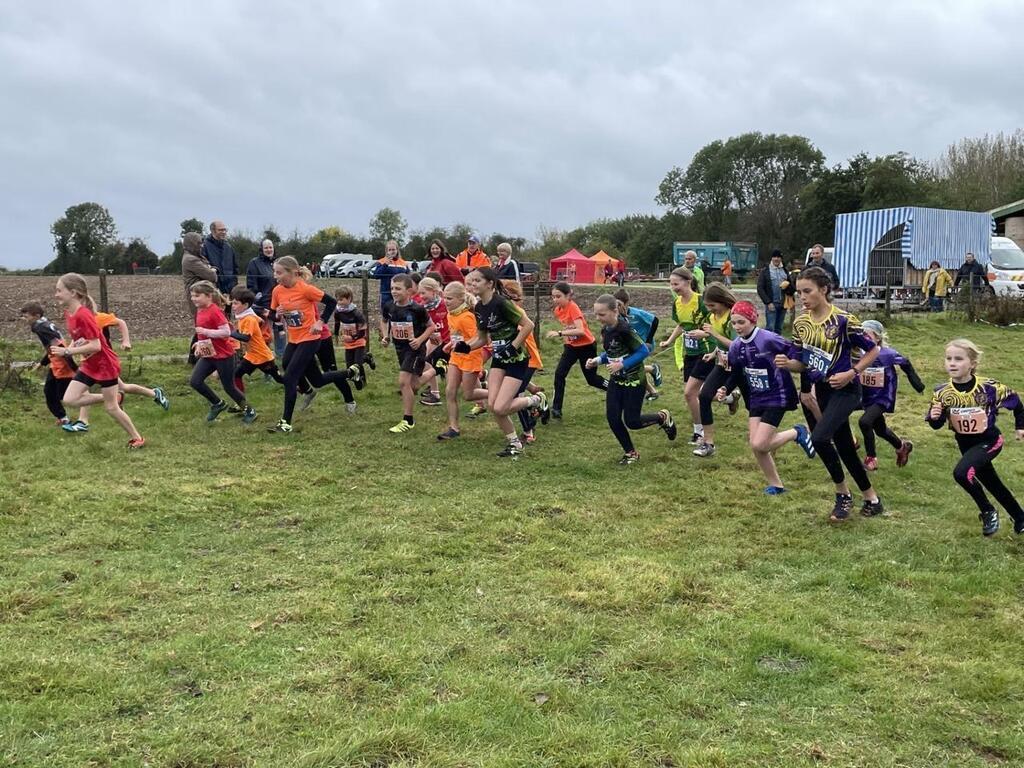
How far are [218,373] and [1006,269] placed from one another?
25.1 meters

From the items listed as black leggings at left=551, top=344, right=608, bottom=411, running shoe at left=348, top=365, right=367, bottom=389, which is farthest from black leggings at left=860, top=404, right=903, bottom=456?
running shoe at left=348, top=365, right=367, bottom=389

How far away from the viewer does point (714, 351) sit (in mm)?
8430

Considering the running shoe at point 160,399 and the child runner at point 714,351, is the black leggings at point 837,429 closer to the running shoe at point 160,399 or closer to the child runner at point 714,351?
the child runner at point 714,351

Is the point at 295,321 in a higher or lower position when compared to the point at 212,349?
higher

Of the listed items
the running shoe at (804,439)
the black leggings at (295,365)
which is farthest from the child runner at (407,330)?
the running shoe at (804,439)

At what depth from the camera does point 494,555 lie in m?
Answer: 5.52

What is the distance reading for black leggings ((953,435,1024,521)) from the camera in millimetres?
5730

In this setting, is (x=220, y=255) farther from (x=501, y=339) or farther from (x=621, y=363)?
(x=621, y=363)

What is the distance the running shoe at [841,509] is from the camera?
6.24 m

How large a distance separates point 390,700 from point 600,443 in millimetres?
5746

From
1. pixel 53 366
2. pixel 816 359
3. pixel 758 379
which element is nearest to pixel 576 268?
pixel 53 366

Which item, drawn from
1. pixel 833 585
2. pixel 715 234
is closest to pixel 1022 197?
pixel 715 234

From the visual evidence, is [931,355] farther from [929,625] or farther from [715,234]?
[715,234]

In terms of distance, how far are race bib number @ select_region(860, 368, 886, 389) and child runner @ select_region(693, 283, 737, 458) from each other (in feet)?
4.09
